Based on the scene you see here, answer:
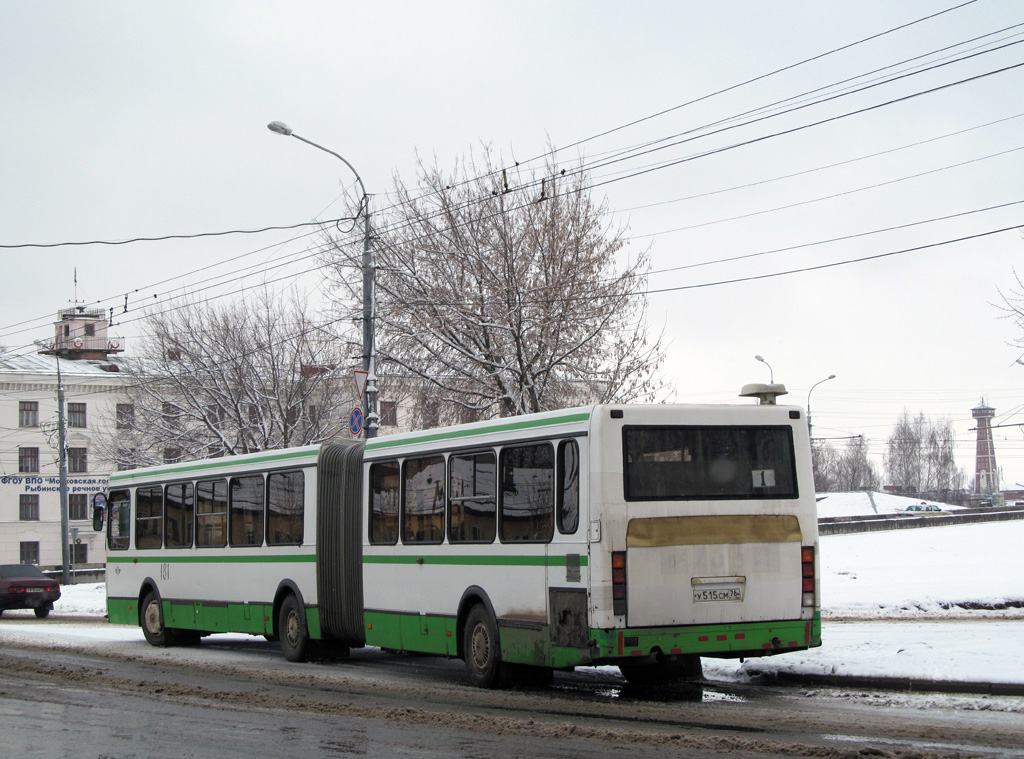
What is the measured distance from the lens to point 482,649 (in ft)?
39.2

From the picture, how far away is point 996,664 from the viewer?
10672mm

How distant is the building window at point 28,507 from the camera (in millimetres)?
71688

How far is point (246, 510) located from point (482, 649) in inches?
242

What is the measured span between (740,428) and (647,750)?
13.0 feet

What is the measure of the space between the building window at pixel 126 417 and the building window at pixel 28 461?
2931 cm

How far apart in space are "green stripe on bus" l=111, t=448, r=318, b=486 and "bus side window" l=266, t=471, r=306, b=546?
0.78ft

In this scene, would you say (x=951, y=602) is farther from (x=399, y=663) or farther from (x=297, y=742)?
(x=297, y=742)

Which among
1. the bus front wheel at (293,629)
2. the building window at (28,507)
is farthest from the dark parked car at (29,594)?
the building window at (28,507)

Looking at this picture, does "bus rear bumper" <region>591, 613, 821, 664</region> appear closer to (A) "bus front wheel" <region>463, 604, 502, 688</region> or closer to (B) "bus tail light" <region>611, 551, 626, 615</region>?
(B) "bus tail light" <region>611, 551, 626, 615</region>

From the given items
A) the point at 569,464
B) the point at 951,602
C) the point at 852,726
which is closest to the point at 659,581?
the point at 569,464

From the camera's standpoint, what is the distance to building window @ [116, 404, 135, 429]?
42250 millimetres

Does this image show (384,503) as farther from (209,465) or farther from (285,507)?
(209,465)

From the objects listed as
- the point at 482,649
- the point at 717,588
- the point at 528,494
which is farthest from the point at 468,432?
the point at 717,588

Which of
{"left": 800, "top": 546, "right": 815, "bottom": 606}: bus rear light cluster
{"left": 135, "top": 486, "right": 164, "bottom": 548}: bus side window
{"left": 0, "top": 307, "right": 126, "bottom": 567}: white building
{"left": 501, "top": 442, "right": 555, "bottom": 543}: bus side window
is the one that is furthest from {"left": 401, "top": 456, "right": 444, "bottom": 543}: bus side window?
{"left": 0, "top": 307, "right": 126, "bottom": 567}: white building
